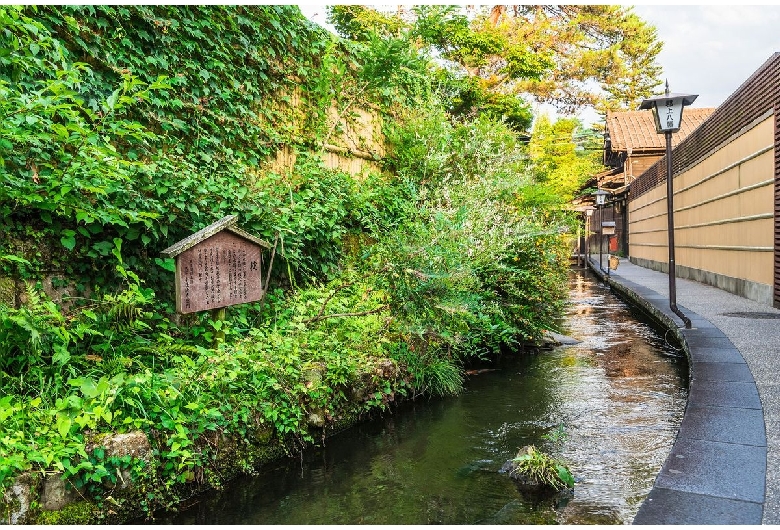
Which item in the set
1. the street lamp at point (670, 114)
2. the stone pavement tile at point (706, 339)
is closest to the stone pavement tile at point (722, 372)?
the stone pavement tile at point (706, 339)

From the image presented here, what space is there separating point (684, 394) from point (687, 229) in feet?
38.9

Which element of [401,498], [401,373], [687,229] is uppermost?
[687,229]

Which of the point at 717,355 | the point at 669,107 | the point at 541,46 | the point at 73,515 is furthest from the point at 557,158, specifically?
the point at 73,515

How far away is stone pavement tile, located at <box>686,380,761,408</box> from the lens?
4.45m

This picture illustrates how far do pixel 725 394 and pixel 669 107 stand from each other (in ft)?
18.8

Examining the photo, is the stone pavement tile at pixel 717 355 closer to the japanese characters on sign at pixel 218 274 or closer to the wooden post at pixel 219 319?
the japanese characters on sign at pixel 218 274

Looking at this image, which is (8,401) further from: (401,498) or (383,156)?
(383,156)

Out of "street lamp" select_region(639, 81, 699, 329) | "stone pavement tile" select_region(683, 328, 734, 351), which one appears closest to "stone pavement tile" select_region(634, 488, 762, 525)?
"stone pavement tile" select_region(683, 328, 734, 351)

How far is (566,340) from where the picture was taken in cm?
932

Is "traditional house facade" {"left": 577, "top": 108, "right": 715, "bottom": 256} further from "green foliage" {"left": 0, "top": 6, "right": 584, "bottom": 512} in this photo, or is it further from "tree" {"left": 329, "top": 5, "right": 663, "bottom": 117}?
"green foliage" {"left": 0, "top": 6, "right": 584, "bottom": 512}

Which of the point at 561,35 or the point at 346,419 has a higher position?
the point at 561,35

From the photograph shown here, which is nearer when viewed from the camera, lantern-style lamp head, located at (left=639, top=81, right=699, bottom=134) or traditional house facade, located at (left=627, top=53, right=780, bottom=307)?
lantern-style lamp head, located at (left=639, top=81, right=699, bottom=134)

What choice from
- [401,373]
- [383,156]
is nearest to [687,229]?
[383,156]

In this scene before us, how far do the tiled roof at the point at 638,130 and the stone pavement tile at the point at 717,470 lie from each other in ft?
93.3
